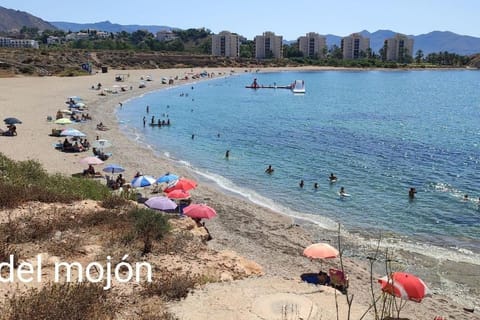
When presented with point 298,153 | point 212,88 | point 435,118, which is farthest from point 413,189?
point 212,88

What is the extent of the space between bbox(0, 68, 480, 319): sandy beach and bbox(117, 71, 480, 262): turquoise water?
7.20 feet

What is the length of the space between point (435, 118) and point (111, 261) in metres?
59.7

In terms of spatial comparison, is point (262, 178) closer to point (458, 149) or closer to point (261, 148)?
point (261, 148)

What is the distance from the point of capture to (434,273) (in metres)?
16.8

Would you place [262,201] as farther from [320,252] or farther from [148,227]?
[148,227]

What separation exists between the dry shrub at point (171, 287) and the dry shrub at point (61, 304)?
3.62ft

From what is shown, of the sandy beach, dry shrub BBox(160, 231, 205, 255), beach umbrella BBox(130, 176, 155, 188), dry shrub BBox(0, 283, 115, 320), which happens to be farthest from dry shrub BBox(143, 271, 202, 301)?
beach umbrella BBox(130, 176, 155, 188)

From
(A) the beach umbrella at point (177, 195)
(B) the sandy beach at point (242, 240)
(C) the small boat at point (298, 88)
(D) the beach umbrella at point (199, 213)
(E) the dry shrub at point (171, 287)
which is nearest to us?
(E) the dry shrub at point (171, 287)

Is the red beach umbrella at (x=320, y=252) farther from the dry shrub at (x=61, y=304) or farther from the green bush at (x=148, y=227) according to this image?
the dry shrub at (x=61, y=304)

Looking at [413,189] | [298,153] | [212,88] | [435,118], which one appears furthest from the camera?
[212,88]

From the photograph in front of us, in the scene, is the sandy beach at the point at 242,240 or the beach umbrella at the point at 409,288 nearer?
the sandy beach at the point at 242,240

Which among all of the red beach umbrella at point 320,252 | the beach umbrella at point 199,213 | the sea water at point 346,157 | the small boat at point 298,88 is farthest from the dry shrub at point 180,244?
the small boat at point 298,88

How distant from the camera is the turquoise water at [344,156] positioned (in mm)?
22859

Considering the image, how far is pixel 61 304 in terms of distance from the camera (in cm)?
841
